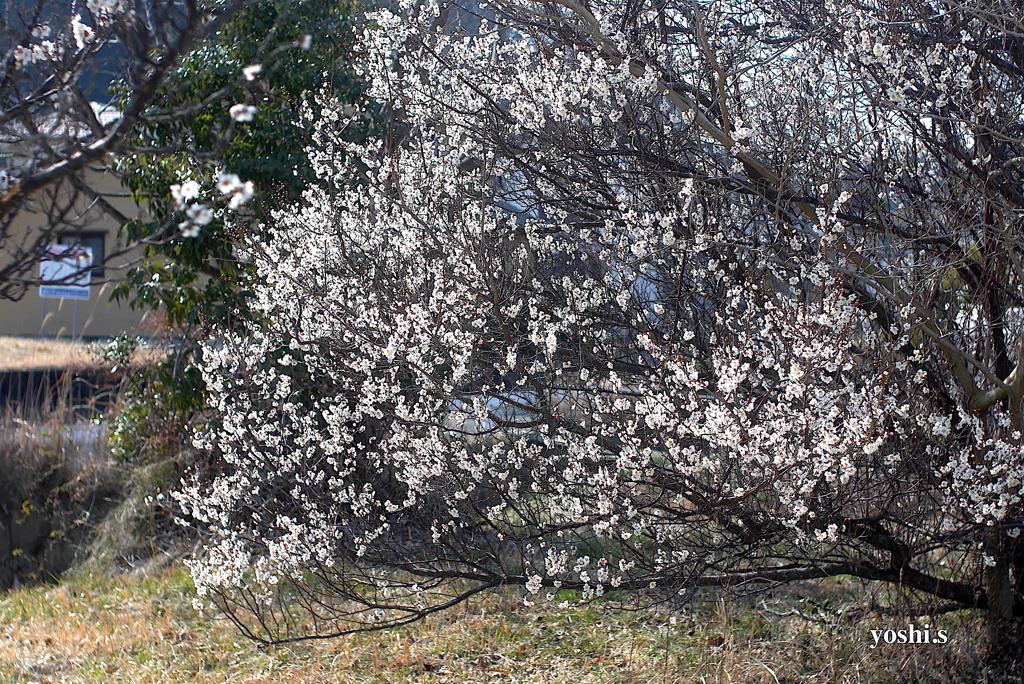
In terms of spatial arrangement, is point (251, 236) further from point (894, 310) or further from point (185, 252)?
point (894, 310)

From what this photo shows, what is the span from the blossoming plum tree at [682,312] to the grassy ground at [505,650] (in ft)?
1.01

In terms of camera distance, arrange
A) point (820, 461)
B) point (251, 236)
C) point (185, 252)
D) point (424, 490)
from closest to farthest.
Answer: point (820, 461) < point (424, 490) < point (251, 236) < point (185, 252)

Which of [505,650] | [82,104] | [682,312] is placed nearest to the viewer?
[82,104]

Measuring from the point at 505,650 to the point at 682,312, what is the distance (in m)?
2.12

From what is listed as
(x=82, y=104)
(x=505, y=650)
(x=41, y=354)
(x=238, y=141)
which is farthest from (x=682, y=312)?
(x=41, y=354)

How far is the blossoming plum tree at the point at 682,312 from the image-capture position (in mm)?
3631

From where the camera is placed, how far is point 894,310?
4074 mm

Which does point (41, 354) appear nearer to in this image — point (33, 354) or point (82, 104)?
point (33, 354)

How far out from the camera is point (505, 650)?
4.87m

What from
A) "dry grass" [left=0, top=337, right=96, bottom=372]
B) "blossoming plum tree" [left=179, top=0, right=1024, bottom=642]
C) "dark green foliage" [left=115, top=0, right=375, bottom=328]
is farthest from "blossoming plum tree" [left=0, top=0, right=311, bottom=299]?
"dry grass" [left=0, top=337, right=96, bottom=372]

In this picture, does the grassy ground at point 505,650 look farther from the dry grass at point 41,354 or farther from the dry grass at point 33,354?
the dry grass at point 33,354

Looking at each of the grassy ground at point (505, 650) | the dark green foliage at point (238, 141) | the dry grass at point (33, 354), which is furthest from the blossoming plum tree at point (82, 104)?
the dry grass at point (33, 354)

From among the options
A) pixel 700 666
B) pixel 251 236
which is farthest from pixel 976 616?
pixel 251 236

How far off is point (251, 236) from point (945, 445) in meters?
4.50
